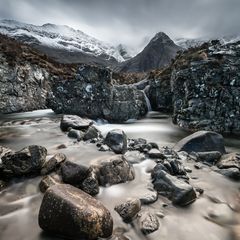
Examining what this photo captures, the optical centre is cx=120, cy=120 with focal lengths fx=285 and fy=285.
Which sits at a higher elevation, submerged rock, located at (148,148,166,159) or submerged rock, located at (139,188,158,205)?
submerged rock, located at (148,148,166,159)

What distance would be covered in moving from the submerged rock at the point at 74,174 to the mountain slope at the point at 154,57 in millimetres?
149985

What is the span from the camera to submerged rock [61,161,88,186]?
9.22 meters

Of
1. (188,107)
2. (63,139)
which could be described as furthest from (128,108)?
(63,139)

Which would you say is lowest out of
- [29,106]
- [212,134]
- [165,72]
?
[29,106]

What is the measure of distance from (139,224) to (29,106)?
89.0 ft

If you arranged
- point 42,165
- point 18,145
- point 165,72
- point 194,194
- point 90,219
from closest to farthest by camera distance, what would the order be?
point 90,219 → point 194,194 → point 42,165 → point 18,145 → point 165,72

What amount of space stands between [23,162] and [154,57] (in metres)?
171

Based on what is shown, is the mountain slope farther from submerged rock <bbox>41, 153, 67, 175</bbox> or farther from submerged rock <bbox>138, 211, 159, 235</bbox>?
submerged rock <bbox>138, 211, 159, 235</bbox>

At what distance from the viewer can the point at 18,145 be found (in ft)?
51.4

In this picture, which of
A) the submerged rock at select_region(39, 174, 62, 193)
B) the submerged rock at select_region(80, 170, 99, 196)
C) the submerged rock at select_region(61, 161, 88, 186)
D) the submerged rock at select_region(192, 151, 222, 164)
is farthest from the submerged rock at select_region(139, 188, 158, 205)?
the submerged rock at select_region(192, 151, 222, 164)

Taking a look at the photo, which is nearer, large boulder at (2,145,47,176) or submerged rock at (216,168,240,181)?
large boulder at (2,145,47,176)

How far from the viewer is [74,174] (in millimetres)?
9266

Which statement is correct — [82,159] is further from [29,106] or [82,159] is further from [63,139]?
[29,106]

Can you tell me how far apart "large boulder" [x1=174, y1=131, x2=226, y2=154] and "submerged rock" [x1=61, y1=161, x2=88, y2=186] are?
653 cm
